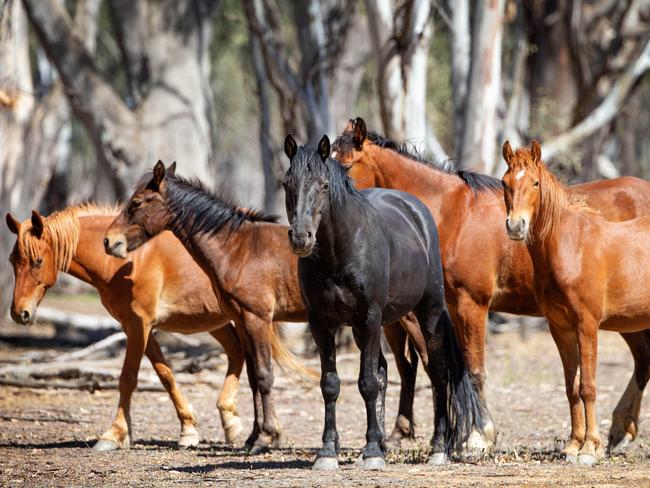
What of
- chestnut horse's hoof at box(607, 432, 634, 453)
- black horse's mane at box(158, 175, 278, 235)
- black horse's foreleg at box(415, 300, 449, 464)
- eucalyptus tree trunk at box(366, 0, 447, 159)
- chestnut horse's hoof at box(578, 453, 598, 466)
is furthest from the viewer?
eucalyptus tree trunk at box(366, 0, 447, 159)

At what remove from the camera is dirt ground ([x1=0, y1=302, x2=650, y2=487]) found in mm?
6410

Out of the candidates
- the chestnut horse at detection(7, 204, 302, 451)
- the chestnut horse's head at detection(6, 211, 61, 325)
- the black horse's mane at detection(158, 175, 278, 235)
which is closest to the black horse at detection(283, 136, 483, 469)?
the black horse's mane at detection(158, 175, 278, 235)

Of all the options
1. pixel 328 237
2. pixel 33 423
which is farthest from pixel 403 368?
pixel 33 423

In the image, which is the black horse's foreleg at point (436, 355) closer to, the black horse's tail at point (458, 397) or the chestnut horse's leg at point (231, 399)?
the black horse's tail at point (458, 397)

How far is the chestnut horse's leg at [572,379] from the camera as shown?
7.14 meters

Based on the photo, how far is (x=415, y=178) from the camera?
28.6 ft

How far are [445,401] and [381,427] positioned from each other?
0.49m

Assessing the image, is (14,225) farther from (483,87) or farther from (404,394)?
(483,87)

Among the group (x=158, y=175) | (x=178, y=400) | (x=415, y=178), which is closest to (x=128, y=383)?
(x=178, y=400)

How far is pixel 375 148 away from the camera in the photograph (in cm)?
883

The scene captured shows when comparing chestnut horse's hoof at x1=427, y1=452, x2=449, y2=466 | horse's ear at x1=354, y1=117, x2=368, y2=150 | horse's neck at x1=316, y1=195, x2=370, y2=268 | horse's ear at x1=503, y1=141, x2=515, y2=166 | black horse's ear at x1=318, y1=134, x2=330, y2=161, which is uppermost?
horse's ear at x1=354, y1=117, x2=368, y2=150

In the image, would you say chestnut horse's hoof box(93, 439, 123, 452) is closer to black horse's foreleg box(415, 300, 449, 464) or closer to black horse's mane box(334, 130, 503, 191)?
black horse's foreleg box(415, 300, 449, 464)

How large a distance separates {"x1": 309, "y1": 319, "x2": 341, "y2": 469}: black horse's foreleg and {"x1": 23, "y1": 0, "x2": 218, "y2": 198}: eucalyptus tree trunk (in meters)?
8.18

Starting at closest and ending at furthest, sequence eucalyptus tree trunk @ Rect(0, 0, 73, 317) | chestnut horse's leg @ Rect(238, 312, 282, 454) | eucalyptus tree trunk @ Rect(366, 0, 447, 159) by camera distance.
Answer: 1. chestnut horse's leg @ Rect(238, 312, 282, 454)
2. eucalyptus tree trunk @ Rect(366, 0, 447, 159)
3. eucalyptus tree trunk @ Rect(0, 0, 73, 317)
